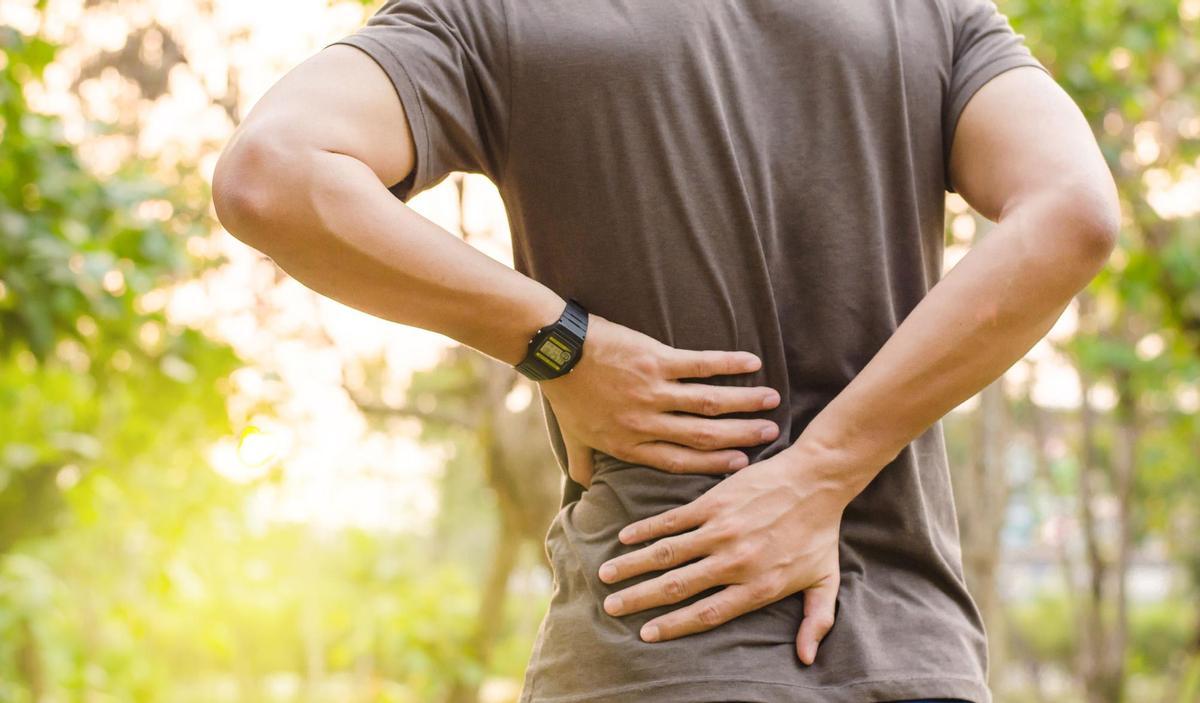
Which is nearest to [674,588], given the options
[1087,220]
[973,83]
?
[1087,220]

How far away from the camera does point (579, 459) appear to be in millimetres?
1236

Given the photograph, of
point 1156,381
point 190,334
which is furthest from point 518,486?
point 1156,381

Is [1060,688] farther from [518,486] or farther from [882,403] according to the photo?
[882,403]

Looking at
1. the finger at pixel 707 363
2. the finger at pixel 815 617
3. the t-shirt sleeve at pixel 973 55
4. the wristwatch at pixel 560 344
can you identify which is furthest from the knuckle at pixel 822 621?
the t-shirt sleeve at pixel 973 55

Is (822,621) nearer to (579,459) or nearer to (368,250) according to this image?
(579,459)

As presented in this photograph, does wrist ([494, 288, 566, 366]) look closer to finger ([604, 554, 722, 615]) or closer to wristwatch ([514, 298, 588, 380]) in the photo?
wristwatch ([514, 298, 588, 380])

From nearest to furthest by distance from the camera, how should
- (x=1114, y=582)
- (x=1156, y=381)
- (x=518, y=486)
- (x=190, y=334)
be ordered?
(x=190, y=334) → (x=518, y=486) → (x=1156, y=381) → (x=1114, y=582)

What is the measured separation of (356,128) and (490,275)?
0.65 ft

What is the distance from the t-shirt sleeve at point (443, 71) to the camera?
1.13 meters

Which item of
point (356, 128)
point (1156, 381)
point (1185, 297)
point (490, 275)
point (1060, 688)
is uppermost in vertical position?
point (356, 128)

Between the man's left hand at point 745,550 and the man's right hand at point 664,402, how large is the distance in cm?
4

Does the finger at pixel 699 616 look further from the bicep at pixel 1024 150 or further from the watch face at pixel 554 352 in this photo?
the bicep at pixel 1024 150

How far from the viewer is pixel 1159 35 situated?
193 inches

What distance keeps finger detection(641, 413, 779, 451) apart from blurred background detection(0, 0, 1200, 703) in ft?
8.75
